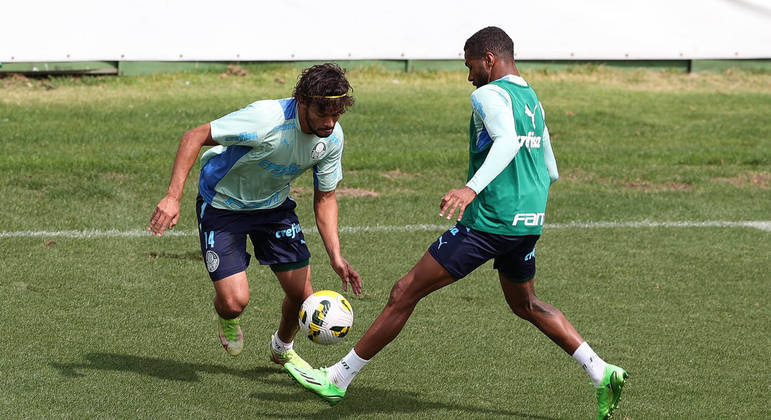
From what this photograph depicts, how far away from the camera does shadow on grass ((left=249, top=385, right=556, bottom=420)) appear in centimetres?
607

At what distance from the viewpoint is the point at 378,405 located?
20.3ft

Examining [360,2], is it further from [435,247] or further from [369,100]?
[435,247]

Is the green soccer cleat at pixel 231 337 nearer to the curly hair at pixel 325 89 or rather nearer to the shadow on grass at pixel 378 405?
the shadow on grass at pixel 378 405

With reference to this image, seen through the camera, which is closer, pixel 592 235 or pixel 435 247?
pixel 435 247

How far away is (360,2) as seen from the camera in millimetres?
15812

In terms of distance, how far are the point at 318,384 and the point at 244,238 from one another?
1063 mm

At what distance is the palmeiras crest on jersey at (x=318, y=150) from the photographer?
6.11 metres

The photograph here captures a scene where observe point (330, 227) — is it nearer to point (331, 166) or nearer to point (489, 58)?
point (331, 166)

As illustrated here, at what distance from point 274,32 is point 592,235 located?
23.4 ft

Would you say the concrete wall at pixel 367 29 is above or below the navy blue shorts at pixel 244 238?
above

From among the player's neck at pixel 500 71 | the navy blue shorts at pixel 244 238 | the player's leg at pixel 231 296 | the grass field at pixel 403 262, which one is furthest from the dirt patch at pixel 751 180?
the player's leg at pixel 231 296

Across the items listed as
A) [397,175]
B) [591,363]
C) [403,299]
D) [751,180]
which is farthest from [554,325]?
[751,180]

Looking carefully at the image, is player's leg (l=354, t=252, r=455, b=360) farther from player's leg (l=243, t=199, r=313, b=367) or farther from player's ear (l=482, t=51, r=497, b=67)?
player's ear (l=482, t=51, r=497, b=67)

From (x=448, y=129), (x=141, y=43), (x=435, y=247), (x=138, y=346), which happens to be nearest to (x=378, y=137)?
(x=448, y=129)
